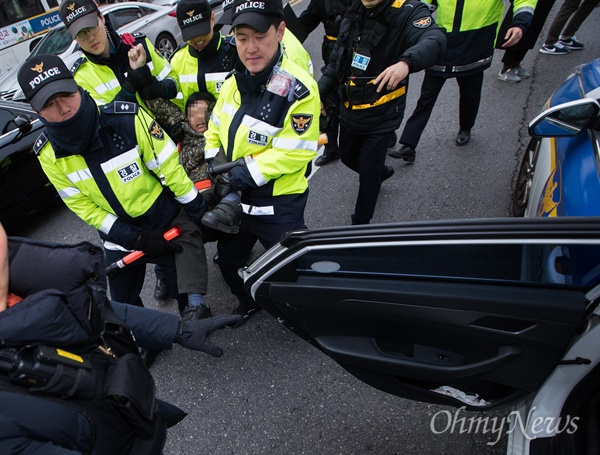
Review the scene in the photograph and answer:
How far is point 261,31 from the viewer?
189 cm

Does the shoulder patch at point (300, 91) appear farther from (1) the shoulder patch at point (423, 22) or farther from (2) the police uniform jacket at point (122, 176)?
(1) the shoulder patch at point (423, 22)

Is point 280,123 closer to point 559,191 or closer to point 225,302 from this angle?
point 559,191

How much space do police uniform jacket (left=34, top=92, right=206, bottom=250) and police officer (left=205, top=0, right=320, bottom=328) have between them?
0.31 m

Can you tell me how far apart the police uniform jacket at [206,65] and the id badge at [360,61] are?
872mm

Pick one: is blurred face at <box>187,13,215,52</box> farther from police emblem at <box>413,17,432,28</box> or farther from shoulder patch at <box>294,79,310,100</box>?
police emblem at <box>413,17,432,28</box>

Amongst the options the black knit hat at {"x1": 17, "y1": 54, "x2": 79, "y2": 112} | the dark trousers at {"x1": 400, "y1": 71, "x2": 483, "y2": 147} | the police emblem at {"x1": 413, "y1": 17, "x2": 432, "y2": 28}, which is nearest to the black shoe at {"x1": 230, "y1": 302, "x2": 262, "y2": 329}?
the black knit hat at {"x1": 17, "y1": 54, "x2": 79, "y2": 112}

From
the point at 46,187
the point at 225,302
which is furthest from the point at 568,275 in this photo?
the point at 46,187

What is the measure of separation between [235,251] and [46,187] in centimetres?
296

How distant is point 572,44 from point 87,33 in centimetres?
→ 593

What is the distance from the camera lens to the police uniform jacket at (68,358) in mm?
1051

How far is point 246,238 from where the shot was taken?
2.54 meters

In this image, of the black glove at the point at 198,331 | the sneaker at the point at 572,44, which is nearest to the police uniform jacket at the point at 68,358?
the black glove at the point at 198,331

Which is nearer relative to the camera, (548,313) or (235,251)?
(548,313)

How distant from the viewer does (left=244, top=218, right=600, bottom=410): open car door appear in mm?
1206
